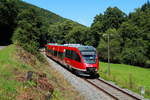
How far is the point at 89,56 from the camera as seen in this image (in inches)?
936

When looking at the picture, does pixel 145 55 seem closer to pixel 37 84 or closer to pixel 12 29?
pixel 12 29

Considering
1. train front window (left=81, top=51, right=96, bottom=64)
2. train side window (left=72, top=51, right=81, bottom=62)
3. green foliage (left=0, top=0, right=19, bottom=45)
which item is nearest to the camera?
train front window (left=81, top=51, right=96, bottom=64)

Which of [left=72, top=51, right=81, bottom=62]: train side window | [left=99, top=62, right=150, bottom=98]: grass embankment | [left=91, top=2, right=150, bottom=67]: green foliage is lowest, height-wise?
[left=99, top=62, right=150, bottom=98]: grass embankment

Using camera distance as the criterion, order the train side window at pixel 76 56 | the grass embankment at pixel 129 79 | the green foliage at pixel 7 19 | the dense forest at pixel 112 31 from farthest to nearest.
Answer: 1. the green foliage at pixel 7 19
2. the dense forest at pixel 112 31
3. the train side window at pixel 76 56
4. the grass embankment at pixel 129 79

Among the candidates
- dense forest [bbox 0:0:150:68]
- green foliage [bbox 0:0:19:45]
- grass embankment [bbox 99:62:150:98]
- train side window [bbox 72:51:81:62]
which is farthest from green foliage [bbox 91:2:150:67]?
train side window [bbox 72:51:81:62]

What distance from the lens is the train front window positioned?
76.8 ft

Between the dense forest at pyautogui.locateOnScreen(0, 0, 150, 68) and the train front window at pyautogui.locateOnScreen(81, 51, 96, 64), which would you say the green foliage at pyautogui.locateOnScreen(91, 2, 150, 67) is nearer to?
the dense forest at pyautogui.locateOnScreen(0, 0, 150, 68)

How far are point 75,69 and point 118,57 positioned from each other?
40.1 meters

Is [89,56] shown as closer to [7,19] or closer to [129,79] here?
[129,79]

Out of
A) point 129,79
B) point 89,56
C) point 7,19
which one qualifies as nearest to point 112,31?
point 7,19

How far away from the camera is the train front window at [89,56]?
2342 centimetres

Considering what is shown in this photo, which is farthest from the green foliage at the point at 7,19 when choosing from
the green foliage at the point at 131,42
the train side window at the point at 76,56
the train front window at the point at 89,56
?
the train front window at the point at 89,56

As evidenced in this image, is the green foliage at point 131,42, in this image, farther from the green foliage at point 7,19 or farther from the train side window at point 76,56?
the train side window at point 76,56

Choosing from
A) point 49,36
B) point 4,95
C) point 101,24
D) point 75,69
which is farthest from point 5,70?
point 49,36
